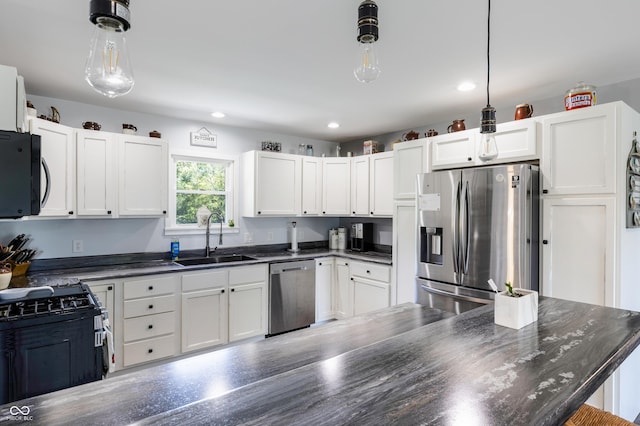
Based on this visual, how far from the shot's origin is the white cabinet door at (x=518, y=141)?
8.80ft

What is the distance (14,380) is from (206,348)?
5.48 ft

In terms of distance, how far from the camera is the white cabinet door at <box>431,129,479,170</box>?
3.09 meters

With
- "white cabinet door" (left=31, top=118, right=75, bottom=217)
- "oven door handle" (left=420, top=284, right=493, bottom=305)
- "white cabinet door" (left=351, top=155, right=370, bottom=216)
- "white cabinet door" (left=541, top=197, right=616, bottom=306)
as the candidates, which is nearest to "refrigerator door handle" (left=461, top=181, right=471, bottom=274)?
"oven door handle" (left=420, top=284, right=493, bottom=305)

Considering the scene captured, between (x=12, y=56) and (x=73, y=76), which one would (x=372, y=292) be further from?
(x=12, y=56)

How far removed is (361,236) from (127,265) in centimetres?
273

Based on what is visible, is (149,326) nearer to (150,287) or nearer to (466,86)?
(150,287)

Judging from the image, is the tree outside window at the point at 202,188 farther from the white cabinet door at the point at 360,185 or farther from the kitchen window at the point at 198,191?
the white cabinet door at the point at 360,185

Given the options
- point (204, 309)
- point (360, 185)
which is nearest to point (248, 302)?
point (204, 309)

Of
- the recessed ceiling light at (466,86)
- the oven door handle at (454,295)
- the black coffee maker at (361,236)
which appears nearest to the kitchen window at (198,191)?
the black coffee maker at (361,236)

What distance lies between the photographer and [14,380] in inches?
76.5

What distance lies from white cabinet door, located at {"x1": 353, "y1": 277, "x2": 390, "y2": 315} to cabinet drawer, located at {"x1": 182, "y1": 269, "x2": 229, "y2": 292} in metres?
1.52

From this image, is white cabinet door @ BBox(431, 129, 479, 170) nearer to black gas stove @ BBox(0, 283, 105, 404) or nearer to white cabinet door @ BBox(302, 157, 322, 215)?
white cabinet door @ BBox(302, 157, 322, 215)

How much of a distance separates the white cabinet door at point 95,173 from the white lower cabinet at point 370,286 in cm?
261

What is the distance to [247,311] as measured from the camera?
3.71m
